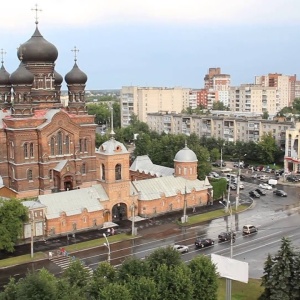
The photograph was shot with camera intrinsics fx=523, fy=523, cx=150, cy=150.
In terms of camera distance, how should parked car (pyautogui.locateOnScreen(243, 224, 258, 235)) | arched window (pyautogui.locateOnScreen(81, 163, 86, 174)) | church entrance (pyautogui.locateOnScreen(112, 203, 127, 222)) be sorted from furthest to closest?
1. arched window (pyautogui.locateOnScreen(81, 163, 86, 174))
2. church entrance (pyautogui.locateOnScreen(112, 203, 127, 222))
3. parked car (pyautogui.locateOnScreen(243, 224, 258, 235))

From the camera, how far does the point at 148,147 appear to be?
285 ft

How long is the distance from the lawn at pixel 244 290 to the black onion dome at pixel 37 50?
35.3 metres

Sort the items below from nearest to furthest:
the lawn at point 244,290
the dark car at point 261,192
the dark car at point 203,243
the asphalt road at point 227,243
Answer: the lawn at point 244,290, the asphalt road at point 227,243, the dark car at point 203,243, the dark car at point 261,192

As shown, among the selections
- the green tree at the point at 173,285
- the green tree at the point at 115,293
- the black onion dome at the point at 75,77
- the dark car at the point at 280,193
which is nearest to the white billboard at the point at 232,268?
the green tree at the point at 173,285

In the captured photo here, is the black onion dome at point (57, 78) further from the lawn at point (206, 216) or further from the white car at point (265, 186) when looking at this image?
the white car at point (265, 186)

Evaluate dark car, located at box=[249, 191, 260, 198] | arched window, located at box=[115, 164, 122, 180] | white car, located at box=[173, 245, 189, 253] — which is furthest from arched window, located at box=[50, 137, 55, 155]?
dark car, located at box=[249, 191, 260, 198]

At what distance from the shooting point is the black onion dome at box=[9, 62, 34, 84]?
56375 mm

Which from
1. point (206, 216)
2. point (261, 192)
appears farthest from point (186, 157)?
point (261, 192)

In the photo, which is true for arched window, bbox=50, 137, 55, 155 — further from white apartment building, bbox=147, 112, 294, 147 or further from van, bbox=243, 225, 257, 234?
white apartment building, bbox=147, 112, 294, 147

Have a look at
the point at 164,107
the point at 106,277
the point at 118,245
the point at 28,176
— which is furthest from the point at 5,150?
the point at 164,107

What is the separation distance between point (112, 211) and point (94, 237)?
5640mm

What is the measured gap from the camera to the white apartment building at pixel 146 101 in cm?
13325

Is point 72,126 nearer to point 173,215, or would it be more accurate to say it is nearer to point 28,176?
point 28,176

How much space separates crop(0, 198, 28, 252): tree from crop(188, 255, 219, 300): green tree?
62.8ft
